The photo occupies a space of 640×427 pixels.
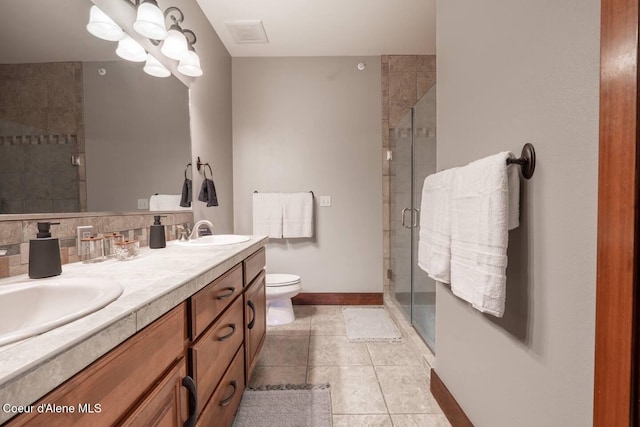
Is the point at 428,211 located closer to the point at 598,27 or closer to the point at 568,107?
the point at 568,107

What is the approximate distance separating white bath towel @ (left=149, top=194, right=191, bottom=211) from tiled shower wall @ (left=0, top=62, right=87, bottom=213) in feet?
1.46

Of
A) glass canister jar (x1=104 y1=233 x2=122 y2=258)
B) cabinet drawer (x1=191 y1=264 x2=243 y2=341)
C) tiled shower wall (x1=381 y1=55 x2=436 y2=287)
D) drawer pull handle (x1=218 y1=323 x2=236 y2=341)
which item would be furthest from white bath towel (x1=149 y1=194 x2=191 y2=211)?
tiled shower wall (x1=381 y1=55 x2=436 y2=287)

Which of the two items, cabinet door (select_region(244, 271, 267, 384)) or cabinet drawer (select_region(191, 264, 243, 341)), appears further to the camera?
cabinet door (select_region(244, 271, 267, 384))

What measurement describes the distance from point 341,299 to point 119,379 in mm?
2489

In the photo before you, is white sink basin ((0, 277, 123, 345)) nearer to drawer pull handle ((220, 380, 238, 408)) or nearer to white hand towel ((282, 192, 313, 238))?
drawer pull handle ((220, 380, 238, 408))

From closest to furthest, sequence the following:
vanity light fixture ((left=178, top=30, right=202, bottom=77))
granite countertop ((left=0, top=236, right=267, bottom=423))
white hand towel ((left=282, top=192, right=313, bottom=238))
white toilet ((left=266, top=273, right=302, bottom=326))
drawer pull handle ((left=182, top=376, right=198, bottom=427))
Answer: granite countertop ((left=0, top=236, right=267, bottom=423)), drawer pull handle ((left=182, top=376, right=198, bottom=427)), vanity light fixture ((left=178, top=30, right=202, bottom=77)), white toilet ((left=266, top=273, right=302, bottom=326)), white hand towel ((left=282, top=192, right=313, bottom=238))

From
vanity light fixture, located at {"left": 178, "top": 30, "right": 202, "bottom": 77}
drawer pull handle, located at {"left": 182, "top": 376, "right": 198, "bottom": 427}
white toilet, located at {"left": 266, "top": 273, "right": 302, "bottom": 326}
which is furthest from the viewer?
white toilet, located at {"left": 266, "top": 273, "right": 302, "bottom": 326}

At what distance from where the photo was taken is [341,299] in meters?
2.86

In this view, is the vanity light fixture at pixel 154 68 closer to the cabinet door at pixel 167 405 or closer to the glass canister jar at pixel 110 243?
the glass canister jar at pixel 110 243

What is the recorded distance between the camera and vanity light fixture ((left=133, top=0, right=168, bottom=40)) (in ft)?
4.45

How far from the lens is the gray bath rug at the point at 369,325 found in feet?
7.01

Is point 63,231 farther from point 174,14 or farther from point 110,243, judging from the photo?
point 174,14

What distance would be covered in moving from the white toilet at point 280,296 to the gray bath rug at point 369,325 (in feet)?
1.72

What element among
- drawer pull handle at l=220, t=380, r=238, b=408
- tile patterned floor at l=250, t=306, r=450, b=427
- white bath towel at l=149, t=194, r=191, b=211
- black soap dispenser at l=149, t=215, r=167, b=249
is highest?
white bath towel at l=149, t=194, r=191, b=211
